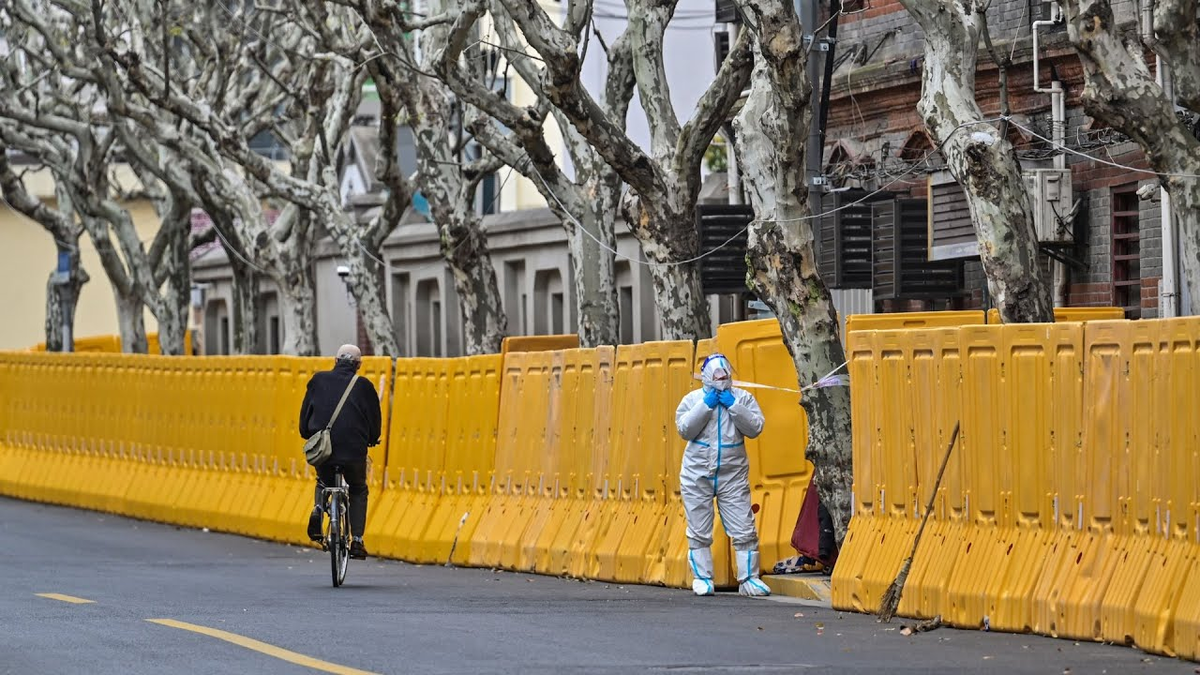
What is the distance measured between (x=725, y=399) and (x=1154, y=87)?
12.1 ft

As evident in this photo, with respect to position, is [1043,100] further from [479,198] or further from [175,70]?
[479,198]

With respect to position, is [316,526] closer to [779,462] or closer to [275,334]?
[779,462]

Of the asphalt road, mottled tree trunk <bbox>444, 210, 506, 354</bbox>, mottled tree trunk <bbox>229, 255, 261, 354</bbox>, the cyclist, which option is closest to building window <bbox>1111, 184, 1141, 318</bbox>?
mottled tree trunk <bbox>444, 210, 506, 354</bbox>

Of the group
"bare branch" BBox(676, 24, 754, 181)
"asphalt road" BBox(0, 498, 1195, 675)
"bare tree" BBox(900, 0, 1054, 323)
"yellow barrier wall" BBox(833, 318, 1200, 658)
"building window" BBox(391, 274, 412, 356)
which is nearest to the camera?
"asphalt road" BBox(0, 498, 1195, 675)

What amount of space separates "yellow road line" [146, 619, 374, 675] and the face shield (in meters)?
4.20

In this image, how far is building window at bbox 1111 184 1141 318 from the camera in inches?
842

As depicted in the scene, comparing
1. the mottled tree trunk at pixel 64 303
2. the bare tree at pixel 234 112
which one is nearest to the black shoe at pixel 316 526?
the bare tree at pixel 234 112

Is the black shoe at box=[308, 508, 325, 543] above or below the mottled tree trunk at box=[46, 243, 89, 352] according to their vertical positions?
below

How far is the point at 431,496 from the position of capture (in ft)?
67.8

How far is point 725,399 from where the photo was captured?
52.2 ft

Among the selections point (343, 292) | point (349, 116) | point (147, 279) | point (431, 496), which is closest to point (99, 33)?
point (349, 116)

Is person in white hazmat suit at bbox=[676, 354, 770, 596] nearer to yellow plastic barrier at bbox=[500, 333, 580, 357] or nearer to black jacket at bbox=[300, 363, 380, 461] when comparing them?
black jacket at bbox=[300, 363, 380, 461]

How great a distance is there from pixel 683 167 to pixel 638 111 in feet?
51.1

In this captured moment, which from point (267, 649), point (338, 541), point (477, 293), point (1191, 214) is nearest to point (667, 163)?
point (338, 541)
